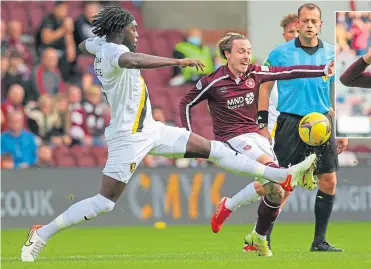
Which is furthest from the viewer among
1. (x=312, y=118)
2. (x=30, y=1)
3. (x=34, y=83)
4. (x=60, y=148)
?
(x=30, y=1)

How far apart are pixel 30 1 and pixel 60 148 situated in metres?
4.38

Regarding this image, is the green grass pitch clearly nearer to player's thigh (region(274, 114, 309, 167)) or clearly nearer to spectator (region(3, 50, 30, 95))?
player's thigh (region(274, 114, 309, 167))

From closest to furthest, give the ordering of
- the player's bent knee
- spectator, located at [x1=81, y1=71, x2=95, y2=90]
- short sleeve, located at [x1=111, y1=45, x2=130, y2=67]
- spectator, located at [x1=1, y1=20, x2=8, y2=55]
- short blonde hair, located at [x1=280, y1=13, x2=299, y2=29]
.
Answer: short sleeve, located at [x1=111, y1=45, x2=130, y2=67]
the player's bent knee
short blonde hair, located at [x1=280, y1=13, x2=299, y2=29]
spectator, located at [x1=81, y1=71, x2=95, y2=90]
spectator, located at [x1=1, y1=20, x2=8, y2=55]

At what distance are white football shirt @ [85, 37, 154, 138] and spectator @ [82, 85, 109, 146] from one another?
823cm

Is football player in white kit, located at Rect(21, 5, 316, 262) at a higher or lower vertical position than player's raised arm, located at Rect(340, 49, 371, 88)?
lower

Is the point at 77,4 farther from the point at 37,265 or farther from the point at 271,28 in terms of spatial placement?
the point at 37,265

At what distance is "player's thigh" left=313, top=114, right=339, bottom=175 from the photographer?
1122 centimetres

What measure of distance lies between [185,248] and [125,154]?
8.71 feet

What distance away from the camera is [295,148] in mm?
11328

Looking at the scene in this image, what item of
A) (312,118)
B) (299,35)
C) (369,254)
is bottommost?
(369,254)

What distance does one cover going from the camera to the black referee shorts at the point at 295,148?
36.9 ft

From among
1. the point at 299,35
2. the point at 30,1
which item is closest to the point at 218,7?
the point at 30,1

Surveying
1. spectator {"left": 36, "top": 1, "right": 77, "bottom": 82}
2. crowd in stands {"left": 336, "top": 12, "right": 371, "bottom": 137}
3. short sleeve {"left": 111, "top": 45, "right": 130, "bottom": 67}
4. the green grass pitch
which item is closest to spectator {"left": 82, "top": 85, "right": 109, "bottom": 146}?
spectator {"left": 36, "top": 1, "right": 77, "bottom": 82}

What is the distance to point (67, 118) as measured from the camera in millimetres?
18312
